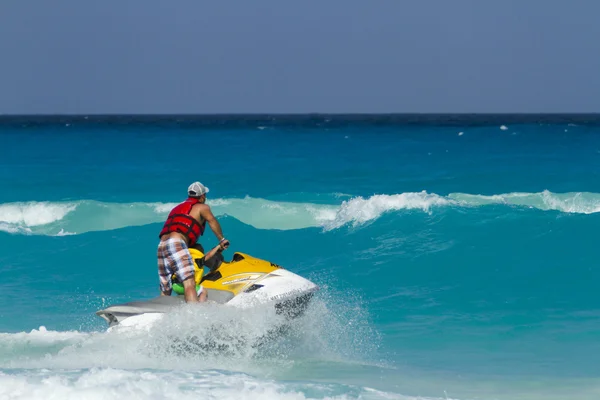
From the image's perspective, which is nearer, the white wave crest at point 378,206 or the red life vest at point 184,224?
the red life vest at point 184,224

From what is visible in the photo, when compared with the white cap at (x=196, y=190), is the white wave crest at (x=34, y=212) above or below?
above

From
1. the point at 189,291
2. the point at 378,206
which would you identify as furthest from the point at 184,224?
the point at 378,206

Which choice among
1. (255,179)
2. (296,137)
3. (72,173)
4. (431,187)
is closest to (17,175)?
(72,173)

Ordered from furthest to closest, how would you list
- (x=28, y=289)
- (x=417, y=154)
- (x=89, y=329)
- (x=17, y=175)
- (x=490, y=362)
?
(x=417, y=154), (x=17, y=175), (x=28, y=289), (x=89, y=329), (x=490, y=362)

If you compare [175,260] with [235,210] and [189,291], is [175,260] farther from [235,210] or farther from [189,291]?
[235,210]

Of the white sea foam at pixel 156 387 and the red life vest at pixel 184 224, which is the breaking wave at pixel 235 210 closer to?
the red life vest at pixel 184 224

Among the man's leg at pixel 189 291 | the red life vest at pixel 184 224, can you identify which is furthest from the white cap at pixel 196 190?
the man's leg at pixel 189 291

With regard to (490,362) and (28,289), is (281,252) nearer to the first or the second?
(28,289)

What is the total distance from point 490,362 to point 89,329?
434 centimetres

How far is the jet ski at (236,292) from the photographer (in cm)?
782

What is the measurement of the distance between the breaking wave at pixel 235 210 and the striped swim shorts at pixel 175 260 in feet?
32.0

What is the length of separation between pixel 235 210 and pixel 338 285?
26.6 ft

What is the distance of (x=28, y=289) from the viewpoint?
41.1ft

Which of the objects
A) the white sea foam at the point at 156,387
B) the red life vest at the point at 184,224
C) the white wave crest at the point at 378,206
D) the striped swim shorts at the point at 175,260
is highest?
the white wave crest at the point at 378,206
